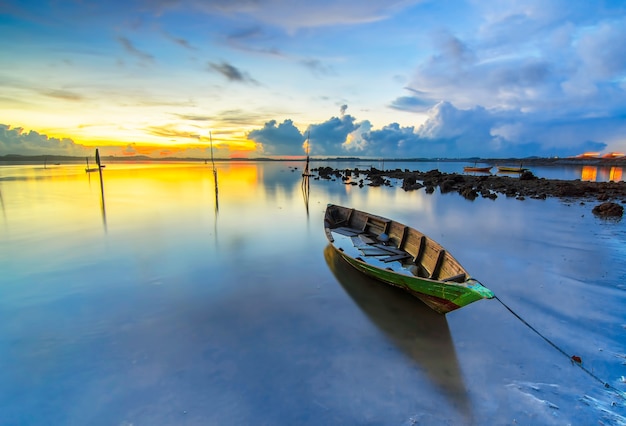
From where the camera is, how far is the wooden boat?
6012 mm

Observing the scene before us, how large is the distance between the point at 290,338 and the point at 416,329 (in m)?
2.95

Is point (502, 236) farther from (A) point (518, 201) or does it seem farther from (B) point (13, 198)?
(B) point (13, 198)

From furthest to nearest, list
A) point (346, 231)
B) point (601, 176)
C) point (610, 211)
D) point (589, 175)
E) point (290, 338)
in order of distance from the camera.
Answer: point (589, 175) < point (601, 176) < point (610, 211) < point (346, 231) < point (290, 338)

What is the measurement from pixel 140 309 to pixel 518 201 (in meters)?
29.3

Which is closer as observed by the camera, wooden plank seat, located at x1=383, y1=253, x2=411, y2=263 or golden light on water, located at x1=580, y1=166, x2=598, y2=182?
wooden plank seat, located at x1=383, y1=253, x2=411, y2=263

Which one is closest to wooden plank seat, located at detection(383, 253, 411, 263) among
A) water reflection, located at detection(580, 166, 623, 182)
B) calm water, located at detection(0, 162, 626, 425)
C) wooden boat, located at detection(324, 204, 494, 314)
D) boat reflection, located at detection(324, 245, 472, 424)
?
wooden boat, located at detection(324, 204, 494, 314)

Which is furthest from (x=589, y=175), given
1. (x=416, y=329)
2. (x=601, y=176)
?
(x=416, y=329)

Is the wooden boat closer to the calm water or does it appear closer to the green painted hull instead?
the green painted hull

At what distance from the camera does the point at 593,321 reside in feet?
23.2

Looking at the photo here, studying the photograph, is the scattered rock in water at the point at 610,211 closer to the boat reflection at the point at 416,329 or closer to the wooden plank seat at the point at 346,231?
the wooden plank seat at the point at 346,231

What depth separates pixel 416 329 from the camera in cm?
684

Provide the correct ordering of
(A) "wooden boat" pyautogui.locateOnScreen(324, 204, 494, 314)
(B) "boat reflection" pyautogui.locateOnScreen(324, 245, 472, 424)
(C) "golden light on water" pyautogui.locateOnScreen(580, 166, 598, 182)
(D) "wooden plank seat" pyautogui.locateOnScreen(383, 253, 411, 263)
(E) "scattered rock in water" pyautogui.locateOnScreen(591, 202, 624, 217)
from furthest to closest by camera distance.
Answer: (C) "golden light on water" pyautogui.locateOnScreen(580, 166, 598, 182)
(E) "scattered rock in water" pyautogui.locateOnScreen(591, 202, 624, 217)
(D) "wooden plank seat" pyautogui.locateOnScreen(383, 253, 411, 263)
(A) "wooden boat" pyautogui.locateOnScreen(324, 204, 494, 314)
(B) "boat reflection" pyautogui.locateOnScreen(324, 245, 472, 424)

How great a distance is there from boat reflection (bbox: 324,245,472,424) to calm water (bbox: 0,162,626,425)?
40 mm

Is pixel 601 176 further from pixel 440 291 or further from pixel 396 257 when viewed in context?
pixel 440 291
